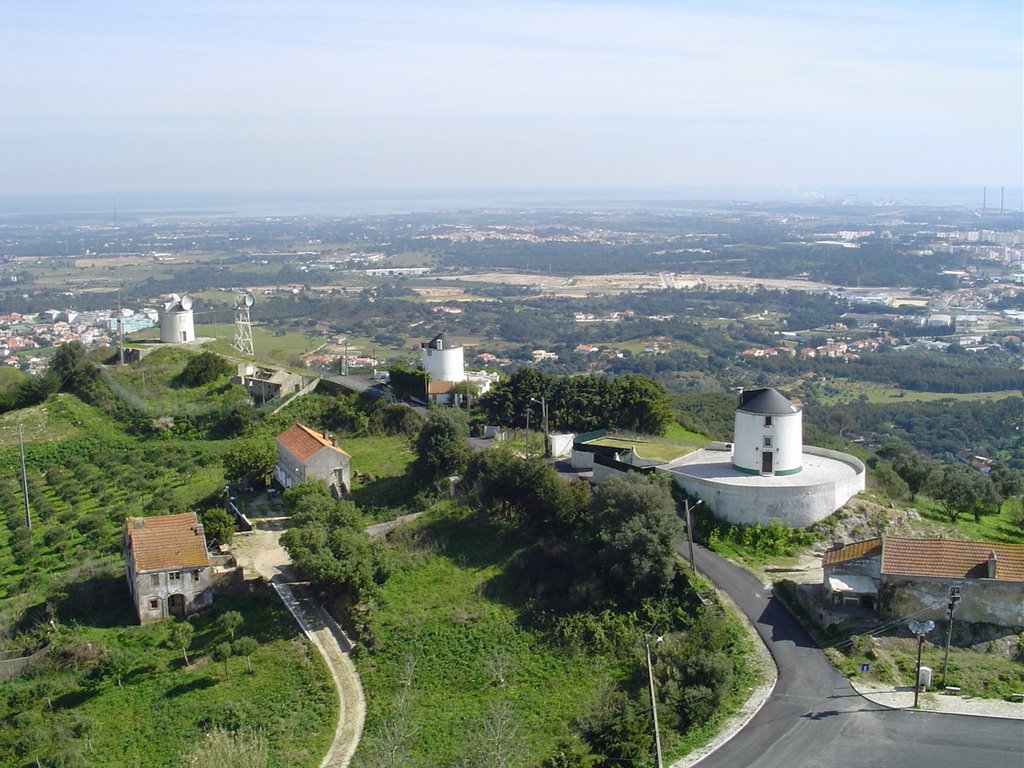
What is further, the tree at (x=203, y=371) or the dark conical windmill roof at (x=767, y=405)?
the tree at (x=203, y=371)

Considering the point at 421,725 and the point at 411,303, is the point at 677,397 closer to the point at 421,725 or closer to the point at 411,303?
the point at 421,725

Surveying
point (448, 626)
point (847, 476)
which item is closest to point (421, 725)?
point (448, 626)

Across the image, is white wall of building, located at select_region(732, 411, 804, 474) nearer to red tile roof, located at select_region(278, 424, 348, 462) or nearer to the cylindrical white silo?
red tile roof, located at select_region(278, 424, 348, 462)

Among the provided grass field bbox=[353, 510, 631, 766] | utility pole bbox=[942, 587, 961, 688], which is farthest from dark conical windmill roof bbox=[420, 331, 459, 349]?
utility pole bbox=[942, 587, 961, 688]

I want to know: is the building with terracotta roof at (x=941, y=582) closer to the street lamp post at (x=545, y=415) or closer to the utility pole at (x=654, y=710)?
the utility pole at (x=654, y=710)

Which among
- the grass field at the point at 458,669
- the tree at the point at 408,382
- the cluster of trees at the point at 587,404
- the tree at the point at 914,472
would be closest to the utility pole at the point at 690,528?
the grass field at the point at 458,669

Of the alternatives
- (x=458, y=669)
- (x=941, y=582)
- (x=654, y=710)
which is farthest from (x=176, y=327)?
(x=654, y=710)
